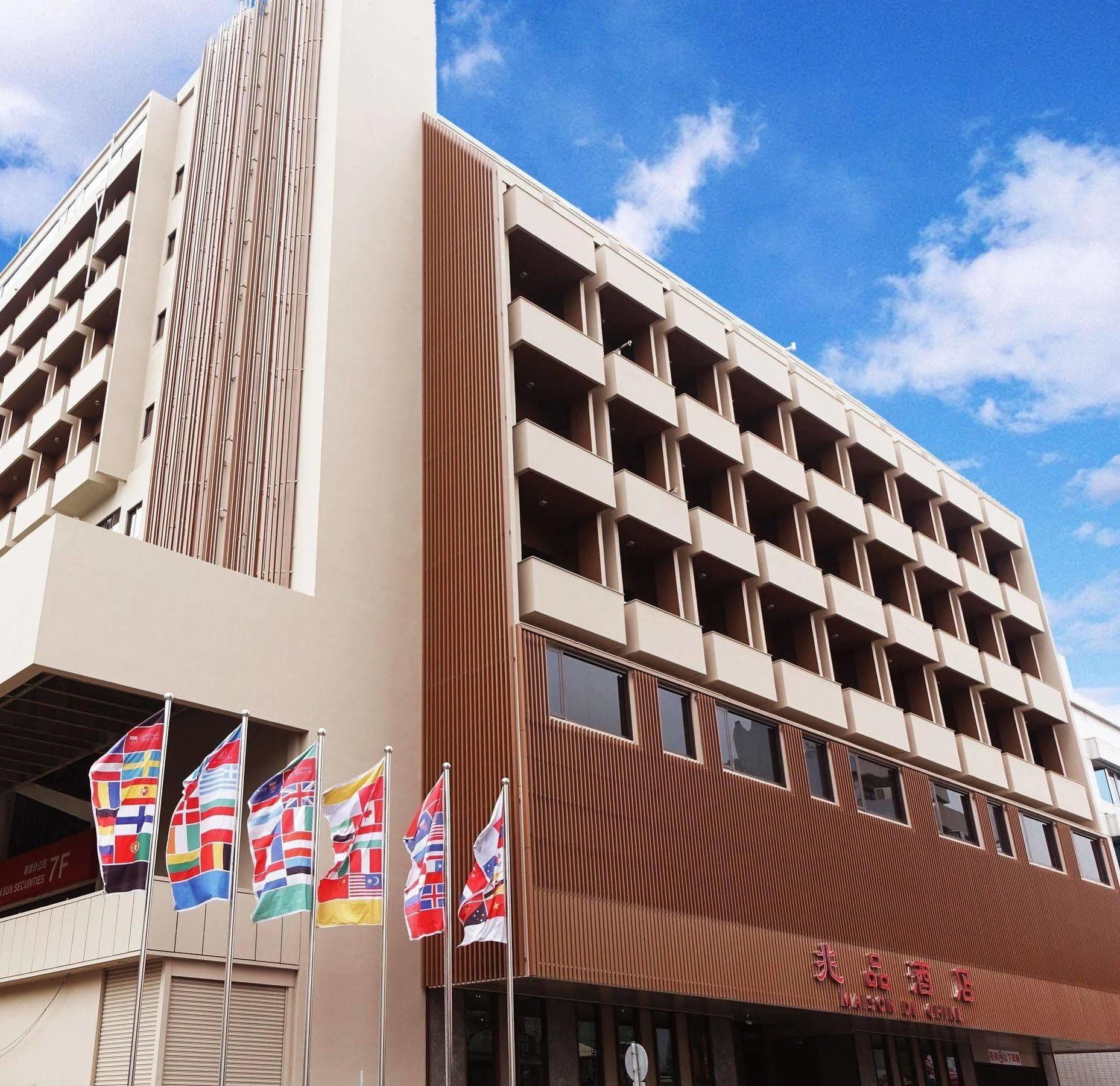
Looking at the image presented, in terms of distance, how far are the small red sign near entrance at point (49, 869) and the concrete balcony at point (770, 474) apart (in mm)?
23098

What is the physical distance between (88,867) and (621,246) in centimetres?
2508

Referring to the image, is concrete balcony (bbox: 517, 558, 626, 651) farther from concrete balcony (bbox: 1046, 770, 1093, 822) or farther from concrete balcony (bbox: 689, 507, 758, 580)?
concrete balcony (bbox: 1046, 770, 1093, 822)

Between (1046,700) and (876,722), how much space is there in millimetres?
14904

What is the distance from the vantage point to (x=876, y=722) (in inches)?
1537

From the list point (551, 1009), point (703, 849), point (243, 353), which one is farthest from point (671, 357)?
point (551, 1009)

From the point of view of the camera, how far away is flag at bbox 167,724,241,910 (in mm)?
20625

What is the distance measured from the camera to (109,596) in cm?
2538

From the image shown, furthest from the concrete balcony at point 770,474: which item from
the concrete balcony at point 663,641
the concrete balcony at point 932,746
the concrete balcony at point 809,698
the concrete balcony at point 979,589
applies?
the concrete balcony at point 979,589

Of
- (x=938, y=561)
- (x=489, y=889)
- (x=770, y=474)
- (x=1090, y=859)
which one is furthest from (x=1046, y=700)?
(x=489, y=889)

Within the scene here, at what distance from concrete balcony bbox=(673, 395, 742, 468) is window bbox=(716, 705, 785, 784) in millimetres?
9202

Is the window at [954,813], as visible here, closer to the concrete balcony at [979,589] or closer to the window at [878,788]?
the window at [878,788]

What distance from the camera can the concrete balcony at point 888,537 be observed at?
4459 cm

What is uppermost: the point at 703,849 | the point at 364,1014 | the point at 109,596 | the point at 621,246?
the point at 621,246

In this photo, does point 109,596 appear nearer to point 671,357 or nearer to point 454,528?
point 454,528
